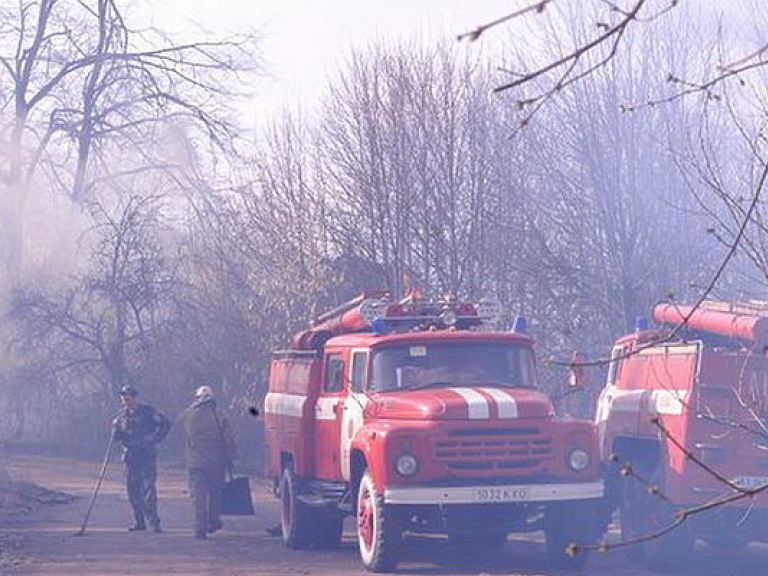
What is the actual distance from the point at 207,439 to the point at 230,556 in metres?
2.73

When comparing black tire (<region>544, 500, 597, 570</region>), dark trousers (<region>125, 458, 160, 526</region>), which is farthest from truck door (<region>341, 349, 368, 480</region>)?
dark trousers (<region>125, 458, 160, 526</region>)

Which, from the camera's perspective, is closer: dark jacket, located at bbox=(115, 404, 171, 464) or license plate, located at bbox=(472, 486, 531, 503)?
license plate, located at bbox=(472, 486, 531, 503)

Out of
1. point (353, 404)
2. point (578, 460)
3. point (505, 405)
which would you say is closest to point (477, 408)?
point (505, 405)

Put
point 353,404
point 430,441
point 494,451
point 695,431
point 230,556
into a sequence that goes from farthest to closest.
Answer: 1. point 230,556
2. point 353,404
3. point 494,451
4. point 430,441
5. point 695,431

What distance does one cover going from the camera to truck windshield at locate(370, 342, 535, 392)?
15.7m

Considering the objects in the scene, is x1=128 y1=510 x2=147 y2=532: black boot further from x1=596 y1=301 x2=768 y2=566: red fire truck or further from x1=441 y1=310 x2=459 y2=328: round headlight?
x1=596 y1=301 x2=768 y2=566: red fire truck

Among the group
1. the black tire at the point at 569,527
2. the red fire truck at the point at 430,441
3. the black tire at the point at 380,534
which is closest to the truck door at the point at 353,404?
the red fire truck at the point at 430,441

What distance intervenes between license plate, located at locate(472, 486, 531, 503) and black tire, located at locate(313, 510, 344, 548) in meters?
3.13

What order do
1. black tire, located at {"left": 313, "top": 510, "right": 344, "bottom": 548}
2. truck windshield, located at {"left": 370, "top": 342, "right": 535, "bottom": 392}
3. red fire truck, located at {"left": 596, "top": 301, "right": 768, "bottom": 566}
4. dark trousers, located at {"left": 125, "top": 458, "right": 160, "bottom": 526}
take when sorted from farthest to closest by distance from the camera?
dark trousers, located at {"left": 125, "top": 458, "right": 160, "bottom": 526}
black tire, located at {"left": 313, "top": 510, "right": 344, "bottom": 548}
truck windshield, located at {"left": 370, "top": 342, "right": 535, "bottom": 392}
red fire truck, located at {"left": 596, "top": 301, "right": 768, "bottom": 566}

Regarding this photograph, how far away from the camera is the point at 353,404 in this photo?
1586cm

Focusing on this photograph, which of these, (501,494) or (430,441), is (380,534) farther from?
(501,494)

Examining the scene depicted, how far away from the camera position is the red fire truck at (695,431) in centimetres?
1417

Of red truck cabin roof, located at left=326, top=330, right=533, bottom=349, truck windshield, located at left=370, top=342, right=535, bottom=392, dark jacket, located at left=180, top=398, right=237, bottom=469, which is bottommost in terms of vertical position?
dark jacket, located at left=180, top=398, right=237, bottom=469

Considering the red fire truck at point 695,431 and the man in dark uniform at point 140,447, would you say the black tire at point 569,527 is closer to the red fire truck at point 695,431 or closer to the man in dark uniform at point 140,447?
the red fire truck at point 695,431
